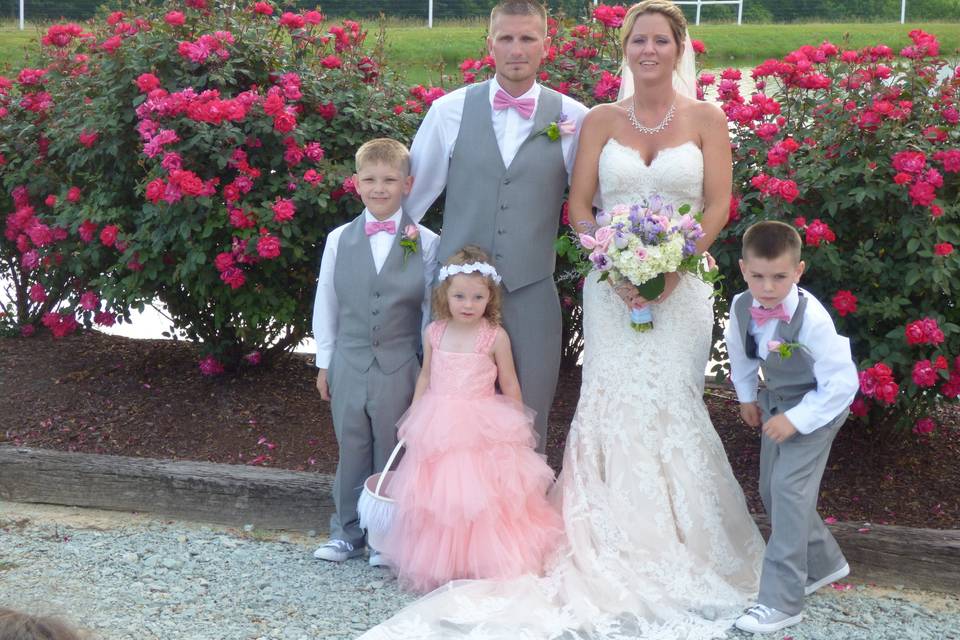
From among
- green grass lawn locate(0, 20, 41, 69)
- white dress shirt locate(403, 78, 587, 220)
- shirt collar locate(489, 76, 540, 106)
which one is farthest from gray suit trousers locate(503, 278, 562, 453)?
green grass lawn locate(0, 20, 41, 69)

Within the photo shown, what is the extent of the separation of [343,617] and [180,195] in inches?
85.8

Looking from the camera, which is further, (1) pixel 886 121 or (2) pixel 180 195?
(2) pixel 180 195

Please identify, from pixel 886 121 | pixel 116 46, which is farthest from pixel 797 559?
pixel 116 46

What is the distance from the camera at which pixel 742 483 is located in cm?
529

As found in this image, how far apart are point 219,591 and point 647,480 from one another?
167 cm

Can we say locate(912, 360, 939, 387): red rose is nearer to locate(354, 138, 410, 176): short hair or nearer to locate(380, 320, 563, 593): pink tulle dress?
locate(380, 320, 563, 593): pink tulle dress

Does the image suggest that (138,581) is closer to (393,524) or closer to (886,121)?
(393,524)

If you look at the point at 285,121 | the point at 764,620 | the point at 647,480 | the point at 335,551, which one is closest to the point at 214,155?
the point at 285,121

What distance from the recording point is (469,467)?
14.1ft

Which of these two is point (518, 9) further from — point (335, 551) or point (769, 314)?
point (335, 551)

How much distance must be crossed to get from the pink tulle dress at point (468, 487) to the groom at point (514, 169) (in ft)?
0.68

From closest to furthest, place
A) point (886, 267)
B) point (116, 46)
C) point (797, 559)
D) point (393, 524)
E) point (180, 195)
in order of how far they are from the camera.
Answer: point (797, 559), point (393, 524), point (886, 267), point (180, 195), point (116, 46)

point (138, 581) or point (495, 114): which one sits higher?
point (495, 114)

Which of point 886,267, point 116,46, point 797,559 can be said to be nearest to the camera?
point 797,559
